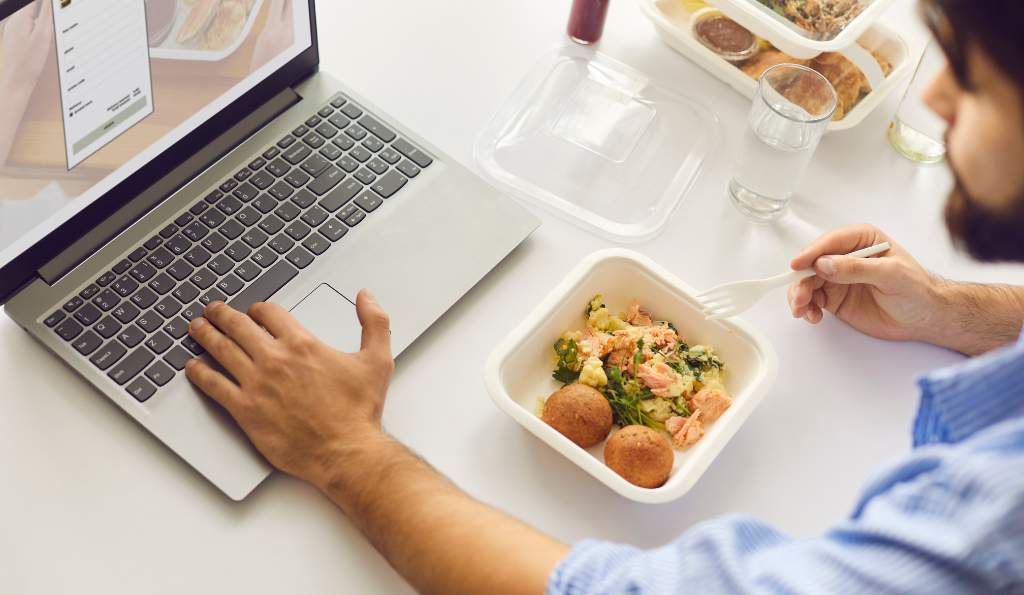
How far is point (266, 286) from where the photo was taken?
99cm

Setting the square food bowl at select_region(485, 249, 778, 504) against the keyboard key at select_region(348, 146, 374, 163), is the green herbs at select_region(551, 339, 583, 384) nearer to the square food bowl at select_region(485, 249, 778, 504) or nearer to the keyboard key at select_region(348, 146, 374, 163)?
the square food bowl at select_region(485, 249, 778, 504)

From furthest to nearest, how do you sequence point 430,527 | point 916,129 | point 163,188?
point 916,129 → point 163,188 → point 430,527

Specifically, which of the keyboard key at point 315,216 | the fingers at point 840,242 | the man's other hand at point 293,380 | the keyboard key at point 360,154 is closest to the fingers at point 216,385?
the man's other hand at point 293,380

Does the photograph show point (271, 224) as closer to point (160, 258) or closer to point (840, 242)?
point (160, 258)

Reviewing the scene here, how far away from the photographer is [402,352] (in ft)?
3.26

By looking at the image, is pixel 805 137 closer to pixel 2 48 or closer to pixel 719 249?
pixel 719 249

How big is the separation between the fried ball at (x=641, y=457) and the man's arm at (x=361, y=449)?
0.39ft

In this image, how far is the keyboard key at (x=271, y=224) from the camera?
1.03 m

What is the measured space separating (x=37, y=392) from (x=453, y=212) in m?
0.47

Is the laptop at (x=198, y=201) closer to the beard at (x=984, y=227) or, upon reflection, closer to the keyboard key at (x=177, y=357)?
the keyboard key at (x=177, y=357)

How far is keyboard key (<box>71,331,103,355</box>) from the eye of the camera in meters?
0.92

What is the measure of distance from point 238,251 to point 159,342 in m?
0.13

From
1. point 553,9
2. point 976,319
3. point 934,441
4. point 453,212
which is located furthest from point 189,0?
point 976,319

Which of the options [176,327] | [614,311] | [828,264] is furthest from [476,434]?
[828,264]
